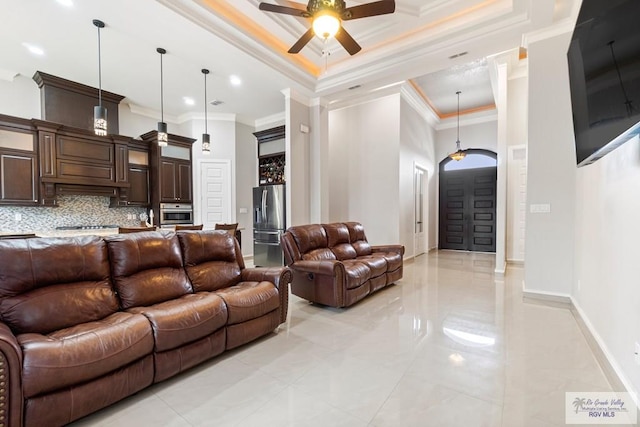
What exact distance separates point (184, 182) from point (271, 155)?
6.66 feet

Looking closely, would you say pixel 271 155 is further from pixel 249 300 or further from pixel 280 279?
pixel 249 300

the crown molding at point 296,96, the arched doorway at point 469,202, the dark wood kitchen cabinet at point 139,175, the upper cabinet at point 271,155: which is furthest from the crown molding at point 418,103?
the dark wood kitchen cabinet at point 139,175

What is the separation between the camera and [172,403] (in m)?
1.83

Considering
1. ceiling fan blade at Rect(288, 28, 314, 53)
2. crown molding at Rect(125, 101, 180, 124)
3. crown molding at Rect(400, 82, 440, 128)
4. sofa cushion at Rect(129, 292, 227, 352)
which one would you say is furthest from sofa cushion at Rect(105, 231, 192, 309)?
crown molding at Rect(400, 82, 440, 128)

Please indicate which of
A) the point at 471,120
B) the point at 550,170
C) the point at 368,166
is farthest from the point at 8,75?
the point at 471,120

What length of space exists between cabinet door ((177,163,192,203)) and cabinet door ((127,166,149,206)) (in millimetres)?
626

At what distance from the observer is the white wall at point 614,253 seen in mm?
1764

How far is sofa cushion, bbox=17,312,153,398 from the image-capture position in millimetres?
1465

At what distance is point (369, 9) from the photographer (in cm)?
272

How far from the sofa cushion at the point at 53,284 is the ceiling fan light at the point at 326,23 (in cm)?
271

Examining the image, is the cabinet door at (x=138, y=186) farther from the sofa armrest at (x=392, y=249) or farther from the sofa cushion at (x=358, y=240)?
the sofa armrest at (x=392, y=249)

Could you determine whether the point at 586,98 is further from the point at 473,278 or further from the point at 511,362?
the point at 473,278

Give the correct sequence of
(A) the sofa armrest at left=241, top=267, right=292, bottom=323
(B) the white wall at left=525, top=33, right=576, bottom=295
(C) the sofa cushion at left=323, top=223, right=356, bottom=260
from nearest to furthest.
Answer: (A) the sofa armrest at left=241, top=267, right=292, bottom=323, (B) the white wall at left=525, top=33, right=576, bottom=295, (C) the sofa cushion at left=323, top=223, right=356, bottom=260

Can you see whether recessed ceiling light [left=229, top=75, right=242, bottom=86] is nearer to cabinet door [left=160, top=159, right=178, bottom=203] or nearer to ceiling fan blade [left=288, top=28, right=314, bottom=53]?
ceiling fan blade [left=288, top=28, right=314, bottom=53]
